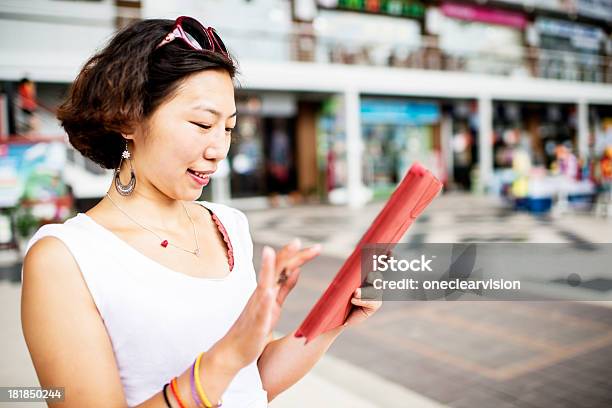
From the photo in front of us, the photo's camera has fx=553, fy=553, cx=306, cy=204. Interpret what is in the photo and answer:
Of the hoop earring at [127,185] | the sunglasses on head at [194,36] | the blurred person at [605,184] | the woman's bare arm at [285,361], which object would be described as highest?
the sunglasses on head at [194,36]

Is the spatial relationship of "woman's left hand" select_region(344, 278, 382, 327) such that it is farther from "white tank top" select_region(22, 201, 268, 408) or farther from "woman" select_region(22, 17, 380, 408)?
"white tank top" select_region(22, 201, 268, 408)

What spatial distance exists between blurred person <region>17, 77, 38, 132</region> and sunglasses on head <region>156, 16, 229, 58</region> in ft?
34.7

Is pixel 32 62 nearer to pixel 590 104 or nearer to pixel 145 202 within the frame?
pixel 145 202

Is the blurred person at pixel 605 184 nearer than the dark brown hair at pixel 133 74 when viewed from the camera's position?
No

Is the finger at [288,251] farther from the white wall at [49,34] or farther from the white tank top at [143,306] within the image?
the white wall at [49,34]

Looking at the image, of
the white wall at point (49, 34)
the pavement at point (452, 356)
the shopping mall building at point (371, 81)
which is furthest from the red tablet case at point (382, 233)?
the white wall at point (49, 34)

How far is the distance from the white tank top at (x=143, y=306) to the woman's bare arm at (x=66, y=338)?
36 millimetres

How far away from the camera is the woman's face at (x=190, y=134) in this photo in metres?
0.97

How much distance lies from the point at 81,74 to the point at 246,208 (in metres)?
13.8

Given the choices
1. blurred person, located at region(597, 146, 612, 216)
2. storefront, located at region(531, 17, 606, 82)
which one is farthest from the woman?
storefront, located at region(531, 17, 606, 82)

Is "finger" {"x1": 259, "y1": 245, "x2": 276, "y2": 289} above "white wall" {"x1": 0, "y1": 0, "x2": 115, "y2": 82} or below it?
below

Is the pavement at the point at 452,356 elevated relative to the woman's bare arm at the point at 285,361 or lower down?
lower down

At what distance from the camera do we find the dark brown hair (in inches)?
38.0

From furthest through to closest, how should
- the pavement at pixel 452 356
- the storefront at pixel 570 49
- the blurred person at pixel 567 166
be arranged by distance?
the storefront at pixel 570 49, the blurred person at pixel 567 166, the pavement at pixel 452 356
